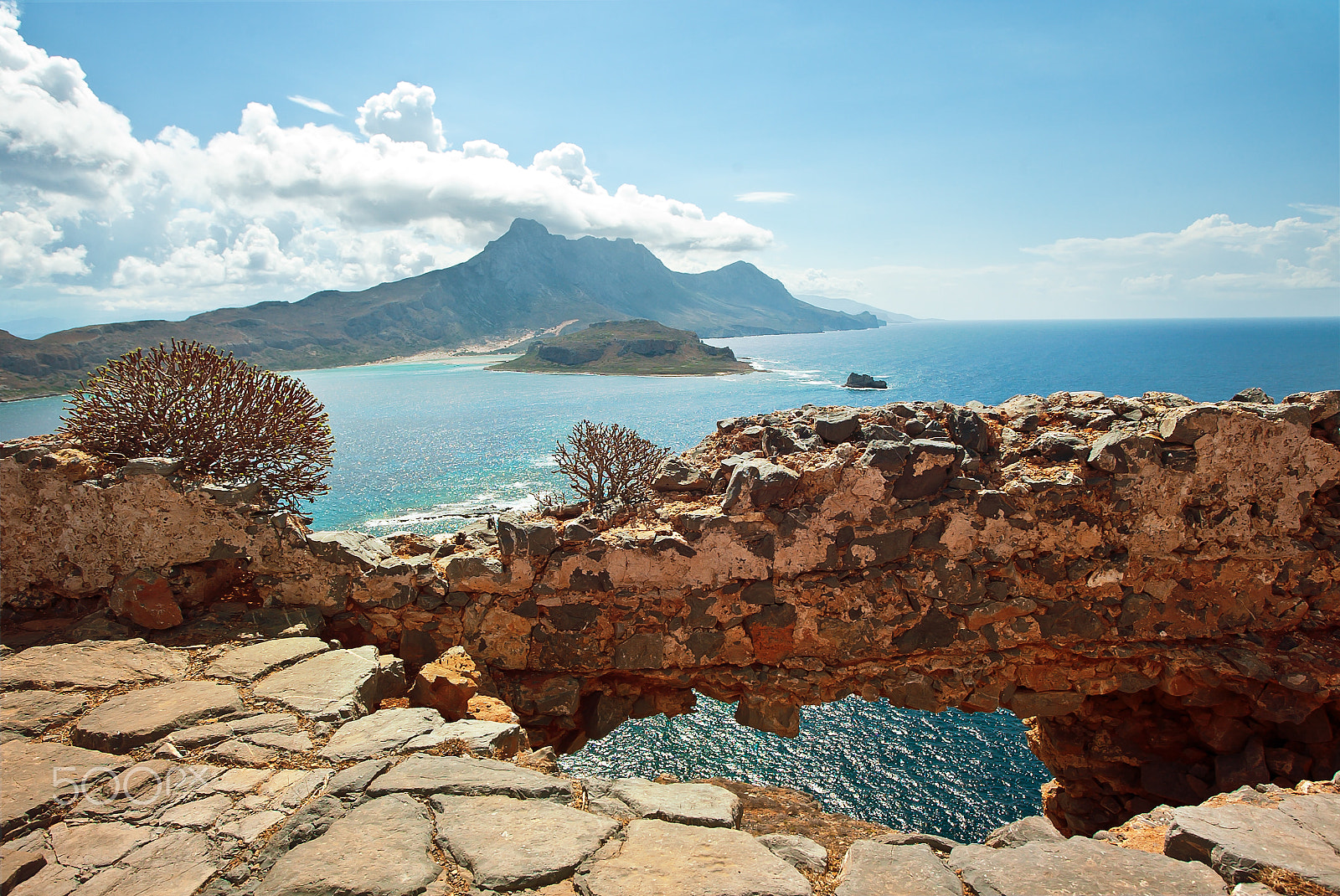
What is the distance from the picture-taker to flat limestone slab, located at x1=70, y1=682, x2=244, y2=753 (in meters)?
4.41

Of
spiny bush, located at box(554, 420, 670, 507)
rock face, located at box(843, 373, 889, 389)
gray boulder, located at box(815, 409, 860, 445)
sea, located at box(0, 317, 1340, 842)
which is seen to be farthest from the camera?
rock face, located at box(843, 373, 889, 389)

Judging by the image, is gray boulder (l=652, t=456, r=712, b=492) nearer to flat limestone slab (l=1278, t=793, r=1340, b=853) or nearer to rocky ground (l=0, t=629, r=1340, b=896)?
rocky ground (l=0, t=629, r=1340, b=896)

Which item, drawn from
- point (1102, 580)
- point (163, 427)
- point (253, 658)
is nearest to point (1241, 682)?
point (1102, 580)

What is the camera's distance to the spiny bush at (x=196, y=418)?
25.3ft

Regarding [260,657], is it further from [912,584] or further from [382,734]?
[912,584]

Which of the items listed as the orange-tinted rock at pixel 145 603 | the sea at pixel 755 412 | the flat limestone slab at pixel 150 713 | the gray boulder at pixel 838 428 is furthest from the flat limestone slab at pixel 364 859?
the sea at pixel 755 412

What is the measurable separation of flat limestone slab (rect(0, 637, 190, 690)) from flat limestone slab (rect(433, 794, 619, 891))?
11.6 feet

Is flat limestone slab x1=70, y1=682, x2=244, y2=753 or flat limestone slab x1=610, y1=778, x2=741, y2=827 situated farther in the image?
flat limestone slab x1=70, y1=682, x2=244, y2=753

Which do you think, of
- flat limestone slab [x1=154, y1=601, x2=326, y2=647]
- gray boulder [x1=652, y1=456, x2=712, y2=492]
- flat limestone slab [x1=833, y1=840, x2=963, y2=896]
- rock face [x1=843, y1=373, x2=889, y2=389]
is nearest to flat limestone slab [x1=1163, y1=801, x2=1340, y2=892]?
flat limestone slab [x1=833, y1=840, x2=963, y2=896]

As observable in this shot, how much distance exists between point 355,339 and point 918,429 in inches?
7890

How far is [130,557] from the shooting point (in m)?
6.88

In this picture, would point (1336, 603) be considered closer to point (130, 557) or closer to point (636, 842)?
point (636, 842)

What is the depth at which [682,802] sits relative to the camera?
13.5ft

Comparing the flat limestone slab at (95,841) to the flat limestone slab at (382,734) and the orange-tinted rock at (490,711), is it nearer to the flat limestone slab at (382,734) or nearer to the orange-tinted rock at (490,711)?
the flat limestone slab at (382,734)
